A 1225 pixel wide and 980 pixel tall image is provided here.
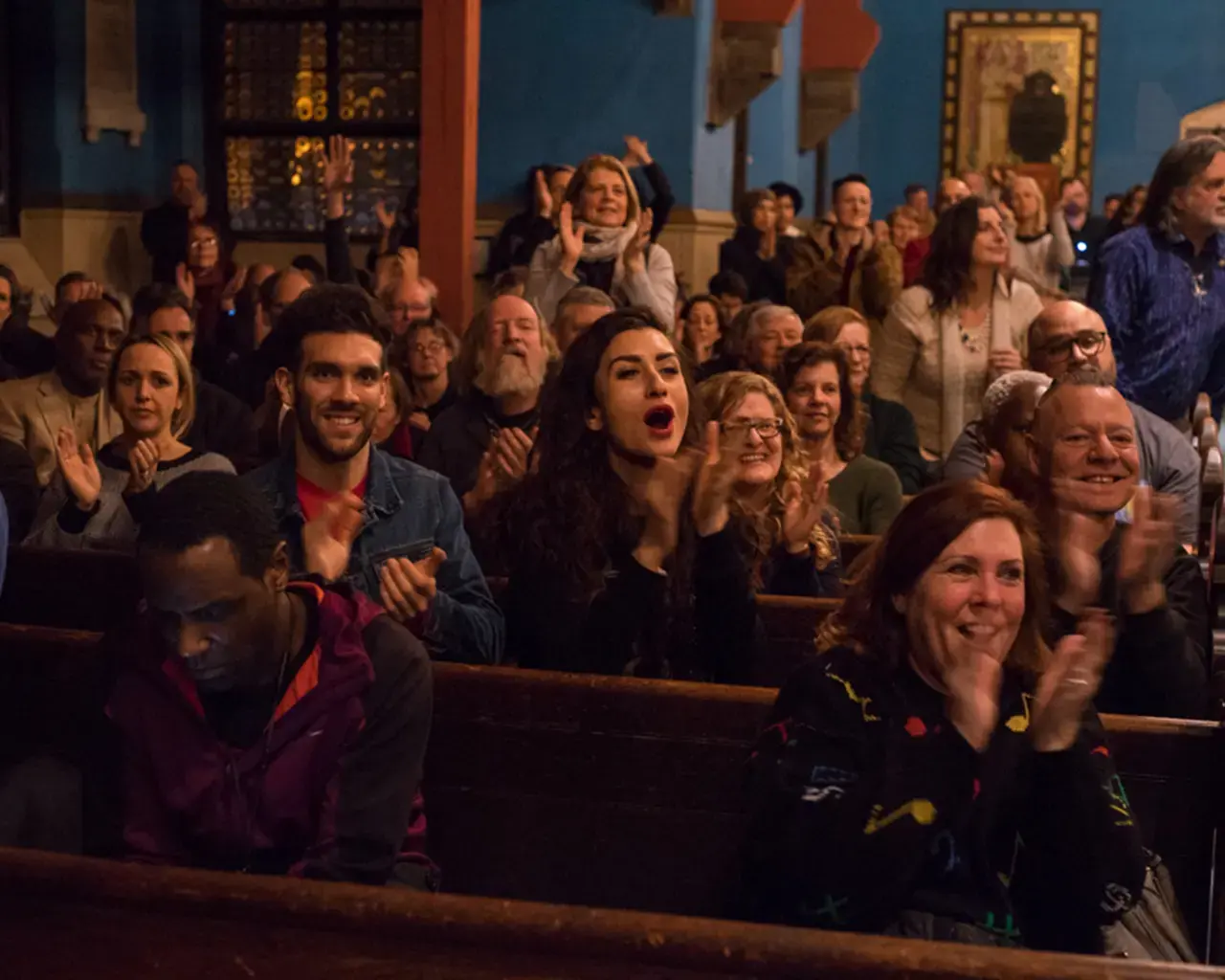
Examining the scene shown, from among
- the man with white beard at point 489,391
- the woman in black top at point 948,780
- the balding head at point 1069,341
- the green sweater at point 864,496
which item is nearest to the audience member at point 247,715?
the woman in black top at point 948,780

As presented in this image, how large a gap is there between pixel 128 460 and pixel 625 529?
74.6 inches

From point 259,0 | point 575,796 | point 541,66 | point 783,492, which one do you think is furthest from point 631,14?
point 575,796

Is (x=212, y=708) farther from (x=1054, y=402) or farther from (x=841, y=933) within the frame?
(x=1054, y=402)

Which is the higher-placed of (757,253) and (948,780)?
(757,253)

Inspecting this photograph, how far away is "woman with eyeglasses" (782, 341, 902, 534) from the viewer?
489 centimetres

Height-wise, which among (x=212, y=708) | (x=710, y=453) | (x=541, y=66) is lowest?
(x=212, y=708)

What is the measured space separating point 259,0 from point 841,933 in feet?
34.7

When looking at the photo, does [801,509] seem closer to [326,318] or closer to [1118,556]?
[1118,556]

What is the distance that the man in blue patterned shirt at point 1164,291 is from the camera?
5391 millimetres

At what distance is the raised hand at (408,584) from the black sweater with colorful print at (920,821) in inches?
32.0

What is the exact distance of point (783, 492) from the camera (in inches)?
154

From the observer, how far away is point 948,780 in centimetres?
248

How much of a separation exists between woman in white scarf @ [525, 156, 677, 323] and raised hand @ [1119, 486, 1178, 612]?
3.72 metres

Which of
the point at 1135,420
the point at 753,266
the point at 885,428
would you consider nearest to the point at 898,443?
the point at 885,428
